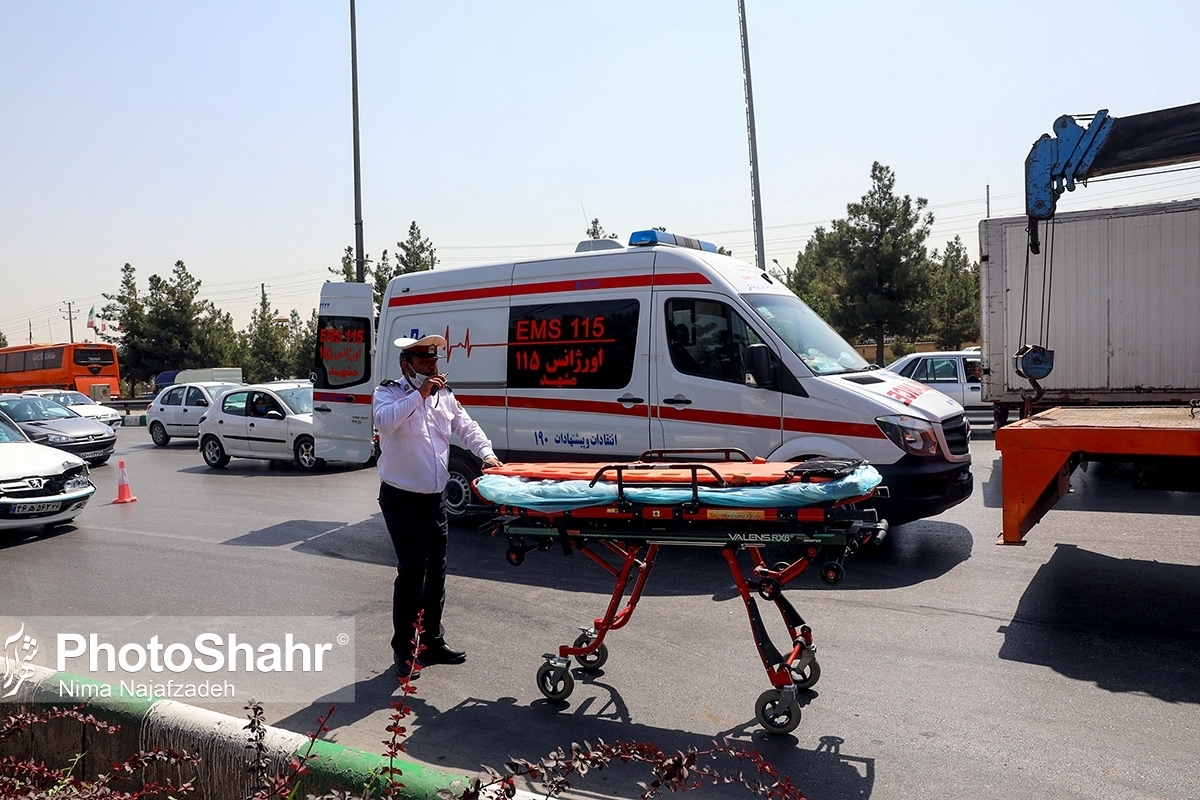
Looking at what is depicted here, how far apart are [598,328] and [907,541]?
138 inches

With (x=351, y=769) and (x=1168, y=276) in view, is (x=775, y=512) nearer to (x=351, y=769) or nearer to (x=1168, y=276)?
(x=351, y=769)

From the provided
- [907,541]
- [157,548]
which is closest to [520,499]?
[907,541]

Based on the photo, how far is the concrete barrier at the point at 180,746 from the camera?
3227 mm

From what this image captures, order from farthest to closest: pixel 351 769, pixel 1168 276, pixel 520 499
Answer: pixel 1168 276 < pixel 520 499 < pixel 351 769

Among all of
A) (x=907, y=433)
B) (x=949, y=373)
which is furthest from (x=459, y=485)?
(x=949, y=373)

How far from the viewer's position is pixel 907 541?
889cm

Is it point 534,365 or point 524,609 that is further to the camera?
point 534,365

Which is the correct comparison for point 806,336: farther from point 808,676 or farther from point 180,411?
point 180,411

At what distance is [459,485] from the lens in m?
9.95

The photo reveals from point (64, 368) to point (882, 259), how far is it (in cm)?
3513

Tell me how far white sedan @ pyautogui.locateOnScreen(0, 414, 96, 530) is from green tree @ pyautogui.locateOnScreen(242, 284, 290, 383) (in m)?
Result: 42.4

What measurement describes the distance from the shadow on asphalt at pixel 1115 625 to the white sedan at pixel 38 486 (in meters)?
9.38

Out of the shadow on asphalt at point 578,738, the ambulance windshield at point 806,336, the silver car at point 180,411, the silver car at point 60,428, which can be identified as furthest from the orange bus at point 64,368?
the shadow on asphalt at point 578,738

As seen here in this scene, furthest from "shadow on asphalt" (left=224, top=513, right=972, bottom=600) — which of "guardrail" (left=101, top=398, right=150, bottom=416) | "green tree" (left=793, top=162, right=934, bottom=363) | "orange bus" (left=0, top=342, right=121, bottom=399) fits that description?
"orange bus" (left=0, top=342, right=121, bottom=399)
